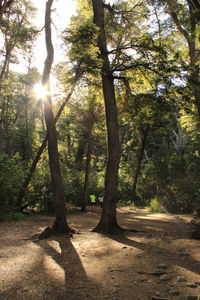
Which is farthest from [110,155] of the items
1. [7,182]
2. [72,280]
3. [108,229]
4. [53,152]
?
[7,182]

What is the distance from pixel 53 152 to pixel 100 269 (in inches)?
197

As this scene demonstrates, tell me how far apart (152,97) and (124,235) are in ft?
18.1

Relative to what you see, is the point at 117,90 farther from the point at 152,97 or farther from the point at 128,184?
the point at 128,184

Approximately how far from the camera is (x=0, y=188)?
39.3 feet

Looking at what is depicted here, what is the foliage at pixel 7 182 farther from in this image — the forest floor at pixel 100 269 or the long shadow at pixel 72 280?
the long shadow at pixel 72 280

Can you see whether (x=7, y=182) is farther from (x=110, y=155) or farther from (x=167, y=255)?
(x=167, y=255)

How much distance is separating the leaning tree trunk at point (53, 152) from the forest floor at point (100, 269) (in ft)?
3.11

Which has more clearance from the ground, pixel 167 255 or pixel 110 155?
pixel 110 155

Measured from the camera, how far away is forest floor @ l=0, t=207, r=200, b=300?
3619mm

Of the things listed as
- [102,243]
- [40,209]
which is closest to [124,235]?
[102,243]

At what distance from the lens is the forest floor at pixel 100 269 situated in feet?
11.9

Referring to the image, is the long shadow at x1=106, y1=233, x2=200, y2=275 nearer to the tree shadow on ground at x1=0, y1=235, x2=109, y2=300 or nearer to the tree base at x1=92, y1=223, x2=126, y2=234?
the tree base at x1=92, y1=223, x2=126, y2=234

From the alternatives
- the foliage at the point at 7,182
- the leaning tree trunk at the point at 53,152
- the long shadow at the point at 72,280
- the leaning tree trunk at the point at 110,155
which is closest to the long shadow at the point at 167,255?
the leaning tree trunk at the point at 110,155

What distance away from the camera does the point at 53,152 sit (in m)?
8.67
